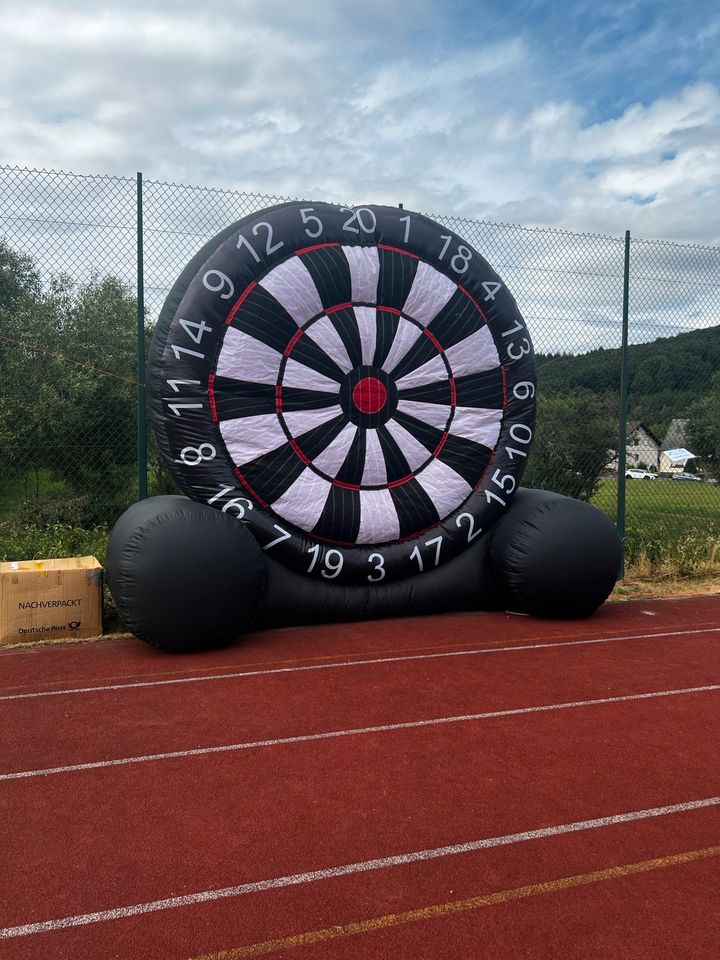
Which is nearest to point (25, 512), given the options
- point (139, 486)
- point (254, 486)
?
point (139, 486)

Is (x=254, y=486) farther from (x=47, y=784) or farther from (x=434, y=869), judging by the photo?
(x=434, y=869)

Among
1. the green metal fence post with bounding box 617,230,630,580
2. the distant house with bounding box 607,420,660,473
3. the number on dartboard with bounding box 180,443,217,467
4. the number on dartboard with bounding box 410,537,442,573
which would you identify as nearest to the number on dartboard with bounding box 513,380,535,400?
the number on dartboard with bounding box 410,537,442,573

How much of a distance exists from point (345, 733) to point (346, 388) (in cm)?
270

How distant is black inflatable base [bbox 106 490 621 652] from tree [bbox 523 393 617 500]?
1953 mm

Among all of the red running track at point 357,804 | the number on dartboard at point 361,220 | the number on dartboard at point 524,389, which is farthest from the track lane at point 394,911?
the number on dartboard at point 361,220

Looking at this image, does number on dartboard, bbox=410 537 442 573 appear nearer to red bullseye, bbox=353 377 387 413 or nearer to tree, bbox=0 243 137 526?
red bullseye, bbox=353 377 387 413

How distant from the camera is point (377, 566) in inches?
219

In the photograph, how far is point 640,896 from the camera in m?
2.37

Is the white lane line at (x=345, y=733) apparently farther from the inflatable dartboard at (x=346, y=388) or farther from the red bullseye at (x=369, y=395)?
the red bullseye at (x=369, y=395)

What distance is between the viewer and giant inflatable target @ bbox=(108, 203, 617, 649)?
5047 mm

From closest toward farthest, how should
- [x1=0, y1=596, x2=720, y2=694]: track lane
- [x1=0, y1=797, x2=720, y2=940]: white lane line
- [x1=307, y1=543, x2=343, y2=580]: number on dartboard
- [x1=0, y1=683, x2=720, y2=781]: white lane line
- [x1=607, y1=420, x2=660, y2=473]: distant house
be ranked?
[x1=0, y1=797, x2=720, y2=940]: white lane line, [x1=0, y1=683, x2=720, y2=781]: white lane line, [x1=0, y1=596, x2=720, y2=694]: track lane, [x1=307, y1=543, x2=343, y2=580]: number on dartboard, [x1=607, y1=420, x2=660, y2=473]: distant house

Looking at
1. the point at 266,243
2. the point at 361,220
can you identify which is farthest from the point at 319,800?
the point at 361,220

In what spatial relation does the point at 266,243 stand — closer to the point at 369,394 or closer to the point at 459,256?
the point at 369,394

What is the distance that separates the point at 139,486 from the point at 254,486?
4.16 ft
